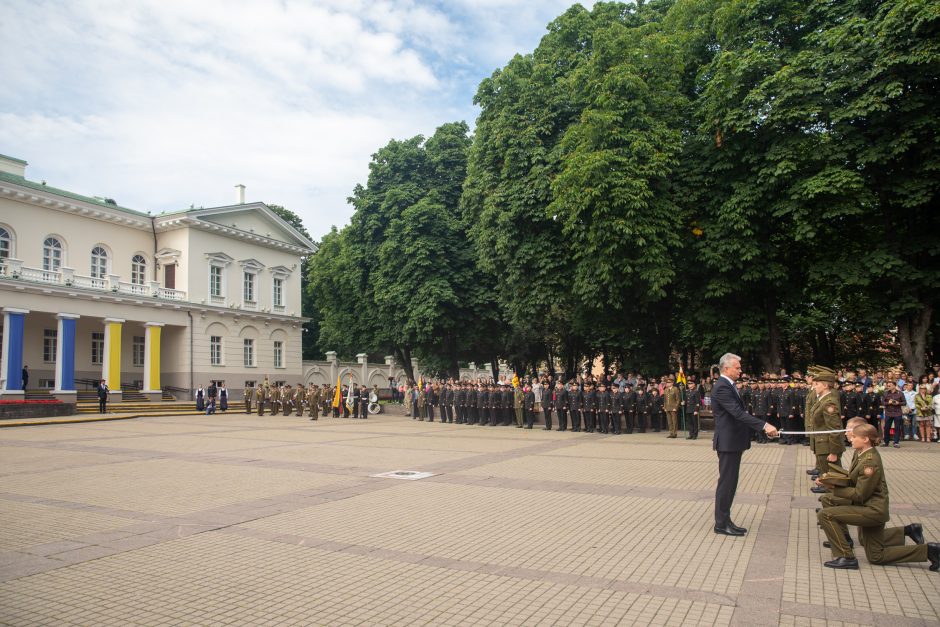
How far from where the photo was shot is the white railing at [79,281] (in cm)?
3209

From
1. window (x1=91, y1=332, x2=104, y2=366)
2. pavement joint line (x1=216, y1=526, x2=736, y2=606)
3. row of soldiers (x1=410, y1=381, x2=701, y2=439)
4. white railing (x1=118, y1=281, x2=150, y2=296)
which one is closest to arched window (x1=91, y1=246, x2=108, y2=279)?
white railing (x1=118, y1=281, x2=150, y2=296)

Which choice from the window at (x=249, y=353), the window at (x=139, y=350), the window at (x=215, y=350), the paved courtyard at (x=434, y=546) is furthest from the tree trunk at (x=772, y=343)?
the window at (x=139, y=350)

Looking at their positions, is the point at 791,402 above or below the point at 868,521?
above

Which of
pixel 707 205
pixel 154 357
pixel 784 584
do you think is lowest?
pixel 784 584

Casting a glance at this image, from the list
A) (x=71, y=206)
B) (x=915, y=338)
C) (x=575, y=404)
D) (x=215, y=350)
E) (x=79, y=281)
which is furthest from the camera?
(x=215, y=350)

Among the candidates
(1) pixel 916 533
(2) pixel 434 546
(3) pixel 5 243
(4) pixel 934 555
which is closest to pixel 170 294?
(3) pixel 5 243

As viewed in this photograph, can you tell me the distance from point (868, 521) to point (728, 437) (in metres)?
1.79

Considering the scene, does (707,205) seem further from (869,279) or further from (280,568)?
(280,568)

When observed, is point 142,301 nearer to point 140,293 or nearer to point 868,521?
point 140,293

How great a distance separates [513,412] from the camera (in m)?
27.4

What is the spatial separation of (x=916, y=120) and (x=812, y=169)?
9.86ft

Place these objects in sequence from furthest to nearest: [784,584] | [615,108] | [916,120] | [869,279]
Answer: [615,108] < [869,279] < [916,120] < [784,584]

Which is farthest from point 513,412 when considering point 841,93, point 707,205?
point 841,93

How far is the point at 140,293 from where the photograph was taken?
3828 cm
